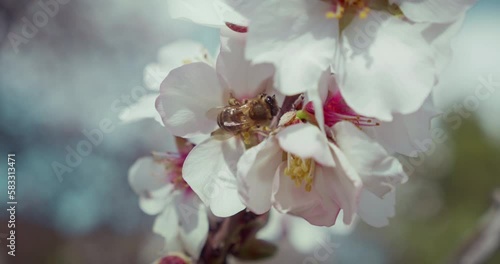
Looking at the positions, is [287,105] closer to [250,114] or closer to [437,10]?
[250,114]

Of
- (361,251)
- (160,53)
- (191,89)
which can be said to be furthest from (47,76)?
(361,251)

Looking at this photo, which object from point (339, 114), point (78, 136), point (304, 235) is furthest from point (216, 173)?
point (78, 136)

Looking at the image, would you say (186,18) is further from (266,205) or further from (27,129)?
(27,129)

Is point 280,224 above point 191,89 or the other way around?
the other way around

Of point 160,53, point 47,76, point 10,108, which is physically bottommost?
point 47,76

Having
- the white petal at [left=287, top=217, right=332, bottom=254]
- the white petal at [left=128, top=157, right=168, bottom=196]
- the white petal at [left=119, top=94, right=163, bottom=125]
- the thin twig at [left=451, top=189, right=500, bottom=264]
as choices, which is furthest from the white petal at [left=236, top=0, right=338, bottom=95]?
the white petal at [left=287, top=217, right=332, bottom=254]

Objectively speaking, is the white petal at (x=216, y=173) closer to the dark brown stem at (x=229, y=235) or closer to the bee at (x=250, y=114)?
the bee at (x=250, y=114)

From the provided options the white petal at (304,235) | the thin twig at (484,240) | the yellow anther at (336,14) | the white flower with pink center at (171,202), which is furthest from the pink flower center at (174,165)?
the white petal at (304,235)
